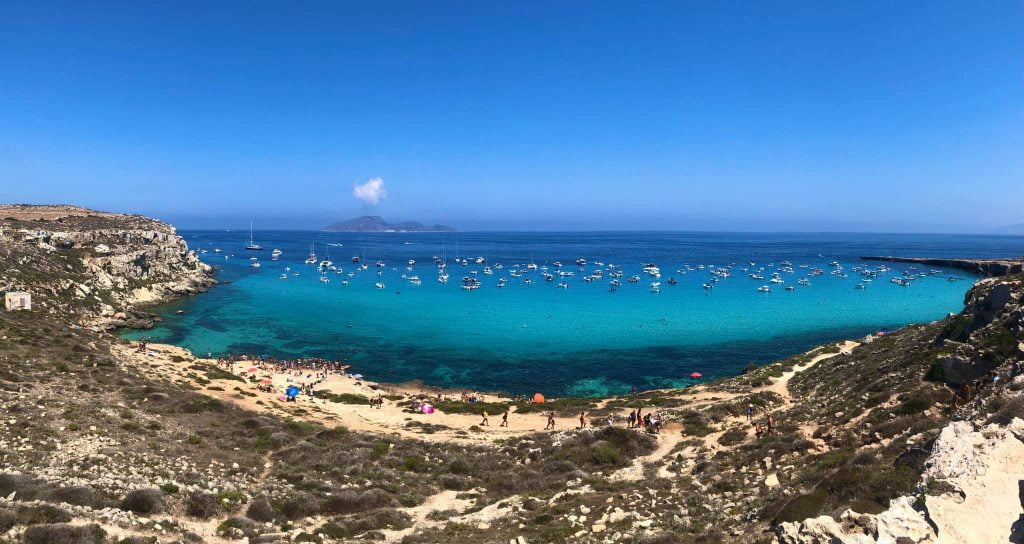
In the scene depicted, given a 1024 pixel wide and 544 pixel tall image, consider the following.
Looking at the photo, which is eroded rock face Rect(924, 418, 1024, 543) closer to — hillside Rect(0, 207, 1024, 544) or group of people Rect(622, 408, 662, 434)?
hillside Rect(0, 207, 1024, 544)

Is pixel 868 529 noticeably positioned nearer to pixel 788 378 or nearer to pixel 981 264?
pixel 788 378

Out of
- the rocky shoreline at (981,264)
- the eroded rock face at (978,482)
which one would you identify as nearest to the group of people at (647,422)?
the eroded rock face at (978,482)

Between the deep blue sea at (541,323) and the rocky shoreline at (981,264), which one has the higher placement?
the rocky shoreline at (981,264)

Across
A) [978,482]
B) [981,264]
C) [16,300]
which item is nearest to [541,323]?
[16,300]

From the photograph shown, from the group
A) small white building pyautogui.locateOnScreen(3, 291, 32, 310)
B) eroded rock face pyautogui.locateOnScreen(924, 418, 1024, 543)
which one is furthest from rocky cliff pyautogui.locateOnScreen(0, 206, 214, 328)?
eroded rock face pyautogui.locateOnScreen(924, 418, 1024, 543)

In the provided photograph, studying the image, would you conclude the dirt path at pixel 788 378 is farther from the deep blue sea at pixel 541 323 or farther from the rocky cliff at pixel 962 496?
the rocky cliff at pixel 962 496

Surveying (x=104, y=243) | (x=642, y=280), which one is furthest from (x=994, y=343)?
(x=104, y=243)
